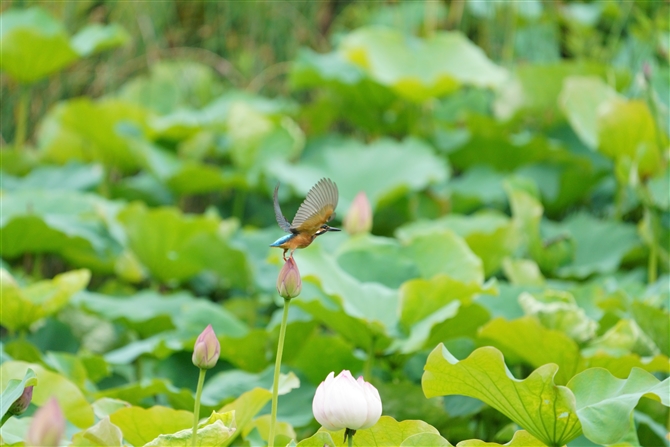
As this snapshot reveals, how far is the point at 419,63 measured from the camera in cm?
185

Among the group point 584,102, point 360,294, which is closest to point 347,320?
point 360,294

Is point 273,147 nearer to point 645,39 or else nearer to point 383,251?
point 383,251

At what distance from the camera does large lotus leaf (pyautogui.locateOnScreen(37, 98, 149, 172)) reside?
66.2 inches

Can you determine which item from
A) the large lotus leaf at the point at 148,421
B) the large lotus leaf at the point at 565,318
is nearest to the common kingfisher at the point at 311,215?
the large lotus leaf at the point at 148,421

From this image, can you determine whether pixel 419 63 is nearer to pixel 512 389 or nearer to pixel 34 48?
pixel 34 48

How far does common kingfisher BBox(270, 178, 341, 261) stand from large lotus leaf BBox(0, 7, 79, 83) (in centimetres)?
120

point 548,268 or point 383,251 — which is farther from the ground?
point 383,251

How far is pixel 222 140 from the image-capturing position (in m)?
1.91

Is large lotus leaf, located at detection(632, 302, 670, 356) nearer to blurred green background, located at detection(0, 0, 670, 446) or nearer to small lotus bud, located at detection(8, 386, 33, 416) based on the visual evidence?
blurred green background, located at detection(0, 0, 670, 446)

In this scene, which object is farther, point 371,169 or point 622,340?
point 371,169

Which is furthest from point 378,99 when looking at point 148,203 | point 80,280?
point 80,280

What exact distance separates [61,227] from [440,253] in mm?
612

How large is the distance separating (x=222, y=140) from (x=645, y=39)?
1.02 meters

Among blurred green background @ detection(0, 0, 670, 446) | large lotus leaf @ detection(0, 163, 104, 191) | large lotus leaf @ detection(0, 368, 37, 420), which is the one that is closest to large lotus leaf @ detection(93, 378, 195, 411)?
blurred green background @ detection(0, 0, 670, 446)
